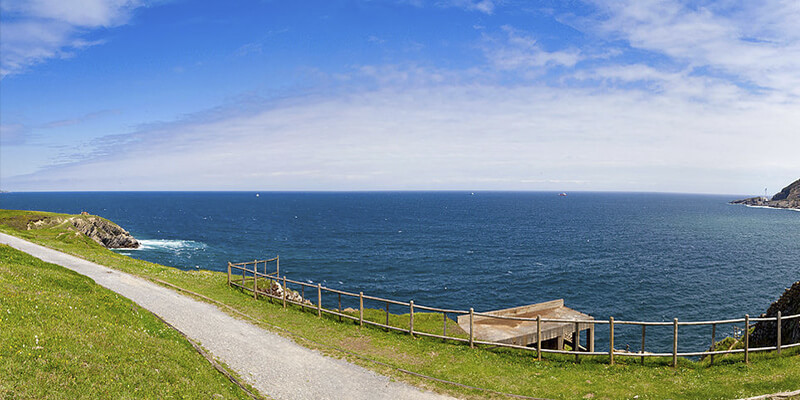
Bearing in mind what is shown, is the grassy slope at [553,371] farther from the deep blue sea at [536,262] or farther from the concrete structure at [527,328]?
the deep blue sea at [536,262]

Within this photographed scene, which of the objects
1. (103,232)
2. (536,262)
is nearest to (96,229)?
(103,232)

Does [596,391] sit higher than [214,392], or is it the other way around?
[214,392]

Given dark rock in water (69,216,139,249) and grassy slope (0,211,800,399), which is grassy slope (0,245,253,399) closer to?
grassy slope (0,211,800,399)

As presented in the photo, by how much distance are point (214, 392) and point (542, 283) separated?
183 feet

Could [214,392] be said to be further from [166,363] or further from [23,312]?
[23,312]

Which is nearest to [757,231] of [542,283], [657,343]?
[542,283]

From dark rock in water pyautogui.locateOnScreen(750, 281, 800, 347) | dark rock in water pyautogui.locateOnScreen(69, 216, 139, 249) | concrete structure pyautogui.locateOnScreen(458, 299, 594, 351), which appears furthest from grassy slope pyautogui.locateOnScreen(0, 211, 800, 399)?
dark rock in water pyautogui.locateOnScreen(69, 216, 139, 249)

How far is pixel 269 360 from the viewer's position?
17.3m

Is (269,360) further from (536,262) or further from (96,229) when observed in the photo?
(96,229)

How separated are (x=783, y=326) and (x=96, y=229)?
98.1m

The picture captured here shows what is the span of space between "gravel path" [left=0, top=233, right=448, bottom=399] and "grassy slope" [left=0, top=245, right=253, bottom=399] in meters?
1.73

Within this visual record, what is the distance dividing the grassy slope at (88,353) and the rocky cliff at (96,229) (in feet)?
232

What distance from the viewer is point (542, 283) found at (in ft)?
201

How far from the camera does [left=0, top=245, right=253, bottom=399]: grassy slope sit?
33.9ft
